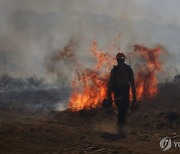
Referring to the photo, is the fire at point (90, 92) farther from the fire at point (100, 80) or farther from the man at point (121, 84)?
the man at point (121, 84)

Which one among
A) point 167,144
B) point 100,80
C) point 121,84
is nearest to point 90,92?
point 100,80

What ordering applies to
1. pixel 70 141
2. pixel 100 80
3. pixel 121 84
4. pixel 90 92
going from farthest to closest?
1. pixel 100 80
2. pixel 90 92
3. pixel 121 84
4. pixel 70 141

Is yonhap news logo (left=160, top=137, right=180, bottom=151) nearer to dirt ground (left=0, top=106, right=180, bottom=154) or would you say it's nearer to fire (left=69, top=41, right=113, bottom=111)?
dirt ground (left=0, top=106, right=180, bottom=154)

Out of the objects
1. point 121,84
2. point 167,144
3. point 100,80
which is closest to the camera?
point 167,144

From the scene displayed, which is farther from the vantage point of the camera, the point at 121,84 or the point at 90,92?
the point at 90,92

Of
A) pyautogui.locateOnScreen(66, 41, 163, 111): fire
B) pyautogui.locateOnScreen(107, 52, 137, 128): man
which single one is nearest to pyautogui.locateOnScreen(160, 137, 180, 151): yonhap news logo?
pyautogui.locateOnScreen(107, 52, 137, 128): man

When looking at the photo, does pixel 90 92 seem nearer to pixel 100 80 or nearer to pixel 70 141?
pixel 100 80

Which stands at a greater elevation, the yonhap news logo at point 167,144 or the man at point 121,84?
the man at point 121,84

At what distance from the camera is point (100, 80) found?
19.5 m

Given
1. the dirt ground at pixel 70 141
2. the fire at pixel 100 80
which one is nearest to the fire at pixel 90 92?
the fire at pixel 100 80

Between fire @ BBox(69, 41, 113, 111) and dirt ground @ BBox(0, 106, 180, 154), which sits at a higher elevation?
fire @ BBox(69, 41, 113, 111)

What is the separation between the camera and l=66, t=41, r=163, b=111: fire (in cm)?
1906

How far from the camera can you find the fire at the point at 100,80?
62.5ft

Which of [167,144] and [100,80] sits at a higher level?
[100,80]
